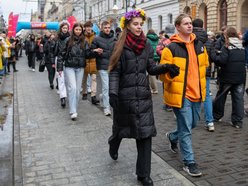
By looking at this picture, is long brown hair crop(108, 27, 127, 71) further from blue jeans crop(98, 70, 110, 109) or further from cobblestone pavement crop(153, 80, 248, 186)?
blue jeans crop(98, 70, 110, 109)

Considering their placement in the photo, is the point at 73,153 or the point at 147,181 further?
the point at 73,153

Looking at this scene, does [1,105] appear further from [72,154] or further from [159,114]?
[72,154]

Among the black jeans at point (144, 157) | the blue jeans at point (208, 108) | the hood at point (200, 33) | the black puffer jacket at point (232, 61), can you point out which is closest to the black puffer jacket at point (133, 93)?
the black jeans at point (144, 157)

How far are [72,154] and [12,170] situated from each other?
900 millimetres

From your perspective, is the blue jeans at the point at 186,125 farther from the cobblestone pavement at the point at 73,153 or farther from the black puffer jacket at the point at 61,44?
the black puffer jacket at the point at 61,44

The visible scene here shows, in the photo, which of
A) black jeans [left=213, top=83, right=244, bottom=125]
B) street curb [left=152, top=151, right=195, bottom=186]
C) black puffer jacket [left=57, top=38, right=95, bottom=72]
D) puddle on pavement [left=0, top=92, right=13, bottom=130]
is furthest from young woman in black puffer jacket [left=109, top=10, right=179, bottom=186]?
puddle on pavement [left=0, top=92, right=13, bottom=130]

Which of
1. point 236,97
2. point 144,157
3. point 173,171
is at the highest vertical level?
point 236,97

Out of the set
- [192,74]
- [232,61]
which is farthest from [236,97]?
[192,74]

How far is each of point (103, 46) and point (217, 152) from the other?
3790 millimetres

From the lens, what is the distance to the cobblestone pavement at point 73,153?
4348 millimetres

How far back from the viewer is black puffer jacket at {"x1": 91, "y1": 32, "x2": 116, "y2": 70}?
7.94 metres

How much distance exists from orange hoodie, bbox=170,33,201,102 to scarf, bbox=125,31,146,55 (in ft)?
1.79

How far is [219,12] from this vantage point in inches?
1134

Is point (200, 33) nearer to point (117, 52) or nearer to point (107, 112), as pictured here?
point (117, 52)
